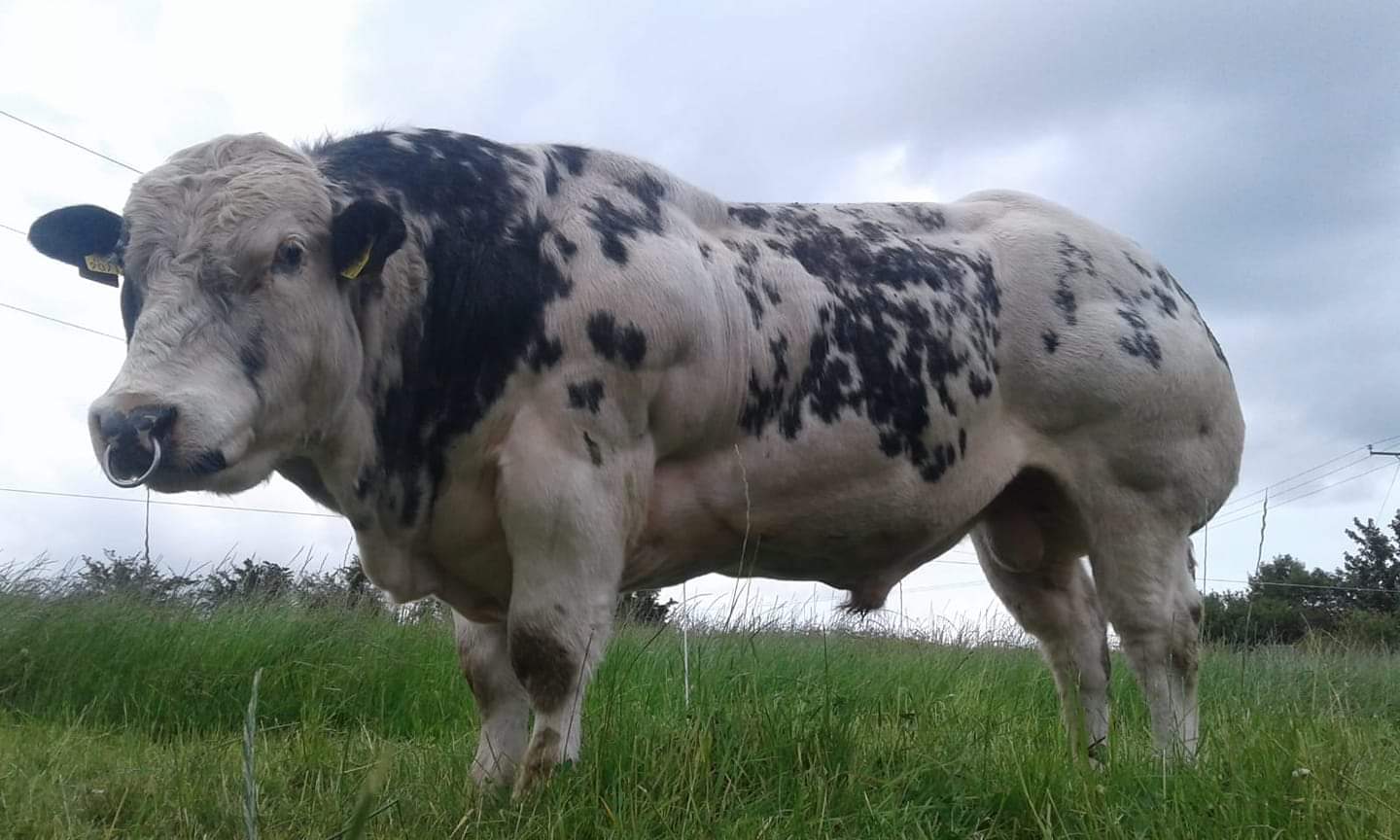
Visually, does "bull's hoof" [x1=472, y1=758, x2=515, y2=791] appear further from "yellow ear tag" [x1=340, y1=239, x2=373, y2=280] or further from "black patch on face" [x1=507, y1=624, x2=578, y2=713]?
"yellow ear tag" [x1=340, y1=239, x2=373, y2=280]

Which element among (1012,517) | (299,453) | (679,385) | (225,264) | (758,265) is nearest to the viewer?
(225,264)

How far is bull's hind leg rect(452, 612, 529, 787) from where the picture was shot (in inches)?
158

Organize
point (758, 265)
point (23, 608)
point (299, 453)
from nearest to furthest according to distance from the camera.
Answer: point (299, 453) → point (758, 265) → point (23, 608)

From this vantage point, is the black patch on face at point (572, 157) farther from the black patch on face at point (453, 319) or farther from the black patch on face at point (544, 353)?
the black patch on face at point (544, 353)

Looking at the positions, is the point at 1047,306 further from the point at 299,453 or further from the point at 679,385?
the point at 299,453

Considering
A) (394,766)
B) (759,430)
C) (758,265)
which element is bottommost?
(394,766)

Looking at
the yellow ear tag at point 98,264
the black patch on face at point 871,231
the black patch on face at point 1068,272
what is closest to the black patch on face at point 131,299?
the yellow ear tag at point 98,264

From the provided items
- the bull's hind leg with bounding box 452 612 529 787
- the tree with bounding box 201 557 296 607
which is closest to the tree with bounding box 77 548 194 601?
the tree with bounding box 201 557 296 607

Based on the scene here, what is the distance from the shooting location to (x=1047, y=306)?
15.4ft

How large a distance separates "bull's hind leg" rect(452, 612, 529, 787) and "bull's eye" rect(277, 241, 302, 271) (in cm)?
143

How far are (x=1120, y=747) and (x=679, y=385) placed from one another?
5.81 ft

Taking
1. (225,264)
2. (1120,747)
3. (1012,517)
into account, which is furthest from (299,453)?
(1012,517)

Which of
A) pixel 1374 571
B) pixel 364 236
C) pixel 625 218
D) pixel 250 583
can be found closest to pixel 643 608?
pixel 250 583

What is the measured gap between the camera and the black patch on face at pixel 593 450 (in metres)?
3.50
